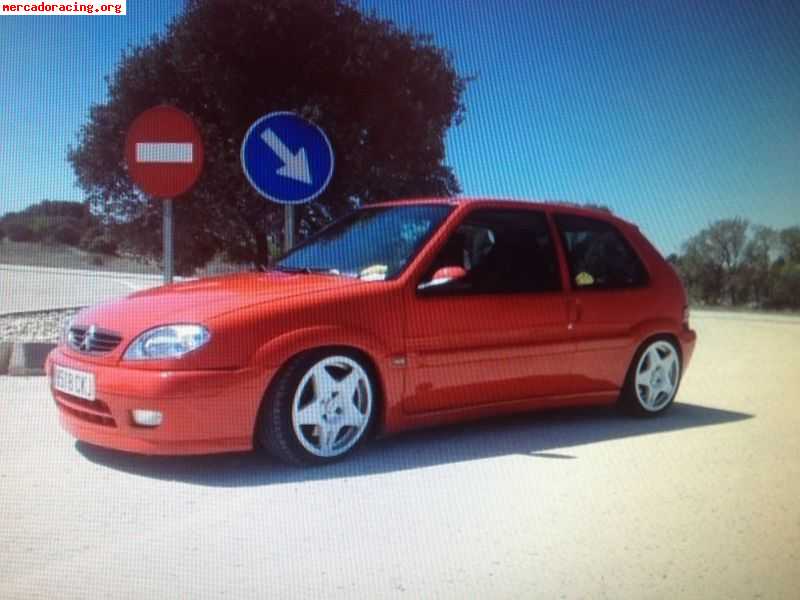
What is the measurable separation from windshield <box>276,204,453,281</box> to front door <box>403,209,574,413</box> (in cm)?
16

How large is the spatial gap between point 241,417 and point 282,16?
749 cm

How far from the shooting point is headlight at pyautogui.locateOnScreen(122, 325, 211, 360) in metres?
3.66

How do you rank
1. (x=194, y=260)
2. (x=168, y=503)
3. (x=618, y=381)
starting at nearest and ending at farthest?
(x=168, y=503), (x=618, y=381), (x=194, y=260)

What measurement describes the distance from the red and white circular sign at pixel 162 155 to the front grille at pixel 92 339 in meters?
2.25

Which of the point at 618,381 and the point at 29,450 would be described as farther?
the point at 618,381

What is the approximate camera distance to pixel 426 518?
3.17m

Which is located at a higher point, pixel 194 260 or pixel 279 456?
pixel 194 260

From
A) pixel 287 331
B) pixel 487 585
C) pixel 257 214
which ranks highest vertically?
pixel 257 214

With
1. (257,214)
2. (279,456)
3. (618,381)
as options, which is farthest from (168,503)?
(257,214)

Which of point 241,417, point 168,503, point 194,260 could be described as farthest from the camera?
point 194,260

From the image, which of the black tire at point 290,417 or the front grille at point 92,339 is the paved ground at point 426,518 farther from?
the front grille at point 92,339

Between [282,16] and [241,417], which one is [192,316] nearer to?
[241,417]

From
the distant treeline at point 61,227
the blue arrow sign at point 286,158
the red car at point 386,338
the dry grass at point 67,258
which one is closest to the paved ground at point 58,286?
the dry grass at point 67,258

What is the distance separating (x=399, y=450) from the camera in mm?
4324
